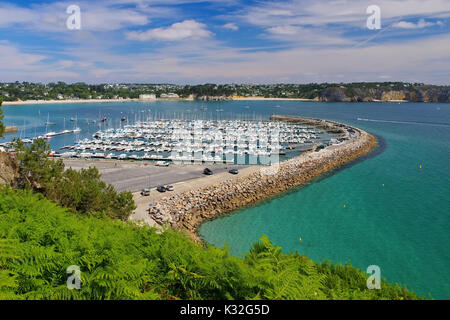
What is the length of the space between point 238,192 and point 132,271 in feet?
86.9

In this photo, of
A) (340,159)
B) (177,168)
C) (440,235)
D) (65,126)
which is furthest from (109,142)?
(440,235)

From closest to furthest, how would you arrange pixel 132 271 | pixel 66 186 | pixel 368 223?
pixel 132 271
pixel 66 186
pixel 368 223

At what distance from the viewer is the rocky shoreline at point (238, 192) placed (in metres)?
26.7

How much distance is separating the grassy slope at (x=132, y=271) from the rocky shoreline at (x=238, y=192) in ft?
49.8

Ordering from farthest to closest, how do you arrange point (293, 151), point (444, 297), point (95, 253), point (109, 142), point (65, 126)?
1. point (65, 126)
2. point (109, 142)
3. point (293, 151)
4. point (444, 297)
5. point (95, 253)

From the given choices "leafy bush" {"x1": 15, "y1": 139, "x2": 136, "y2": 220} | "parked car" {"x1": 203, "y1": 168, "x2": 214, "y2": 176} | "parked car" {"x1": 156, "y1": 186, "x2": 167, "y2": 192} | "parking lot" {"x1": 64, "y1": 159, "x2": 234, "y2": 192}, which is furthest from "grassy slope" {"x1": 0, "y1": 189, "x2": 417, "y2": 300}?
"parked car" {"x1": 203, "y1": 168, "x2": 214, "y2": 176}

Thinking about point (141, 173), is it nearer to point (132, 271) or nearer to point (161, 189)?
point (161, 189)

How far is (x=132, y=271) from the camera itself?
656 cm

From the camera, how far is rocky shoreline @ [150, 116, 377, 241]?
26656 millimetres

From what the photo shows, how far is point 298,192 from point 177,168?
16335mm

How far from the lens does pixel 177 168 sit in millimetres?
40812

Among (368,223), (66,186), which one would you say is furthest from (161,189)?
(368,223)

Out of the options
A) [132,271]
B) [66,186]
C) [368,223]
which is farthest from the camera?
[368,223]
